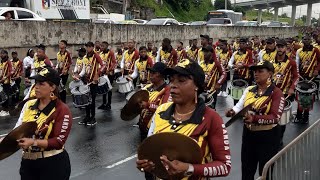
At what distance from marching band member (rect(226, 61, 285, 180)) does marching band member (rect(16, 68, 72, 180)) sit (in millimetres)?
2273

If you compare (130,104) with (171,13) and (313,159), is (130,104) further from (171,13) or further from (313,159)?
(171,13)

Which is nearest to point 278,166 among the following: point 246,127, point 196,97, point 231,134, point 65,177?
point 196,97

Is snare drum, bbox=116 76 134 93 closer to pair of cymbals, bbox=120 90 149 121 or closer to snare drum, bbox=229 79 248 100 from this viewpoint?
snare drum, bbox=229 79 248 100

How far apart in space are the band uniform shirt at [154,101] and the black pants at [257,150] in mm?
1262

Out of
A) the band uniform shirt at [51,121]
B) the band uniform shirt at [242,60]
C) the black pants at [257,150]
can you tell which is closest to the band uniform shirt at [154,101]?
the black pants at [257,150]

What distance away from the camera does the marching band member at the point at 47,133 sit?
4.82m

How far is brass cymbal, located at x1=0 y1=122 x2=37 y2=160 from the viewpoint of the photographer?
440 cm

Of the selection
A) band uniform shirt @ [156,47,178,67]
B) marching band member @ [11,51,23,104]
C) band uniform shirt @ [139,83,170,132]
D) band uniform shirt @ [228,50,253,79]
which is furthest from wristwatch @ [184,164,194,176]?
marching band member @ [11,51,23,104]

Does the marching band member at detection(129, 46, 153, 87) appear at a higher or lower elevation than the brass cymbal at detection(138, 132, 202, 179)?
lower

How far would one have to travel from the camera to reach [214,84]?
437 inches

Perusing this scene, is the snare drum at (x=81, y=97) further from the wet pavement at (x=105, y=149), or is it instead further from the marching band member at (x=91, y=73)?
the wet pavement at (x=105, y=149)

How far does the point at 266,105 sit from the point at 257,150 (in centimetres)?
61

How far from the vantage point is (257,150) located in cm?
601

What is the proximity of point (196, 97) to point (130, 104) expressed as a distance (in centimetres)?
245
